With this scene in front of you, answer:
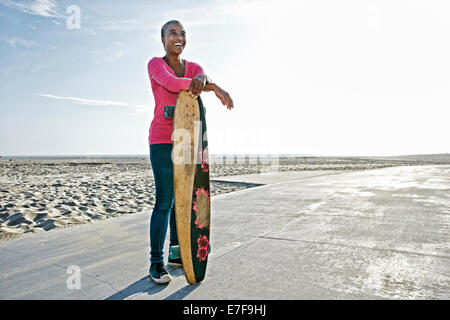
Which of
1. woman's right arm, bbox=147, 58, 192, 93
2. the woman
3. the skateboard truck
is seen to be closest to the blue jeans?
the woman

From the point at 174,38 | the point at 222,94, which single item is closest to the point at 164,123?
the point at 222,94

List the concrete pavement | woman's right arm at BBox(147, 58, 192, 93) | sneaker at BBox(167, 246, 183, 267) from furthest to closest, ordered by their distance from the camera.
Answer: sneaker at BBox(167, 246, 183, 267) → woman's right arm at BBox(147, 58, 192, 93) → the concrete pavement

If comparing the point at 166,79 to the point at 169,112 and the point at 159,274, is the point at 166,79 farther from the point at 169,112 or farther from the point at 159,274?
the point at 159,274

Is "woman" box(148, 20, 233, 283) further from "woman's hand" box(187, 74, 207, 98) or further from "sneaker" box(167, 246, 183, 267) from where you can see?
"sneaker" box(167, 246, 183, 267)

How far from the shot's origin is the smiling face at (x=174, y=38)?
208 centimetres

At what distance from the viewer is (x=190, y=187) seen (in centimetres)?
200

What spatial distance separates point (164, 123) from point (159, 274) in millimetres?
1044

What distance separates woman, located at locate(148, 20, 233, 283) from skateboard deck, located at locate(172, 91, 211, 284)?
0.09 m

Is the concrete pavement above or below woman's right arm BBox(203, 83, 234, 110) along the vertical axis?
below

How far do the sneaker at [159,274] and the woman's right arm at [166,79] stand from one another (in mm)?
1216

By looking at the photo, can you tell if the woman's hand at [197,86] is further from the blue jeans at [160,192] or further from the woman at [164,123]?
the blue jeans at [160,192]

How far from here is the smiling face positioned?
208 cm

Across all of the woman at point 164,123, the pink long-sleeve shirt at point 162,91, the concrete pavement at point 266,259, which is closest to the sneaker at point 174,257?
the concrete pavement at point 266,259
